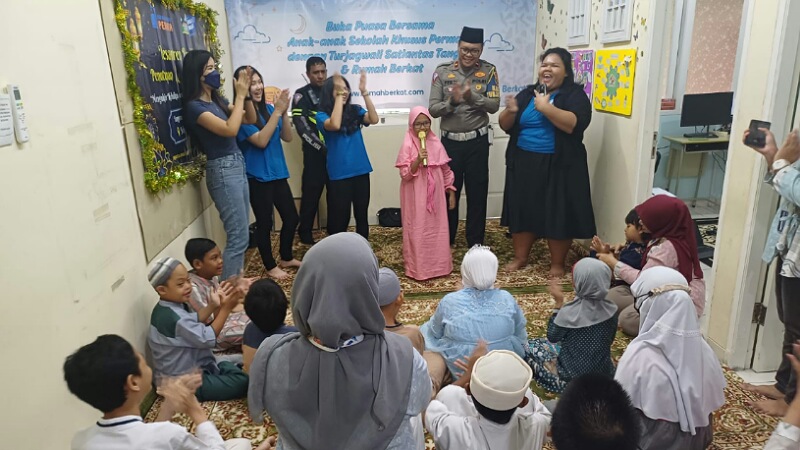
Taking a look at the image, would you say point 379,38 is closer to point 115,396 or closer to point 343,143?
point 343,143

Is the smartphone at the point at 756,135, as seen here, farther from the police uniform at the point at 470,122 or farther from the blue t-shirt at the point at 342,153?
the blue t-shirt at the point at 342,153

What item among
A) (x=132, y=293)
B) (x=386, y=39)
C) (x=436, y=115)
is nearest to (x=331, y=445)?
(x=132, y=293)

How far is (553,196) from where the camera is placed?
3.61 meters

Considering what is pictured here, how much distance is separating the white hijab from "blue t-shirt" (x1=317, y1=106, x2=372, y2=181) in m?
1.80

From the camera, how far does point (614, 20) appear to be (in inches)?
139

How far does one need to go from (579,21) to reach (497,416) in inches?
139

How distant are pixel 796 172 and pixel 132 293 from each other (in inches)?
111

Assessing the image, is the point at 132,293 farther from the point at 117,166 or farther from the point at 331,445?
the point at 331,445

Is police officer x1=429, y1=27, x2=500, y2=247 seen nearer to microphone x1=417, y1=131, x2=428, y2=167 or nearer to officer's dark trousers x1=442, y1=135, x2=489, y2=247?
officer's dark trousers x1=442, y1=135, x2=489, y2=247

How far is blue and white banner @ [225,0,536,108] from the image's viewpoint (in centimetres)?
462

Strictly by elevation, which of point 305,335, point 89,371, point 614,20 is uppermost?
point 614,20

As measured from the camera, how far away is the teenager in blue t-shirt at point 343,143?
378cm

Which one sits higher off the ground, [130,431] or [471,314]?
[130,431]

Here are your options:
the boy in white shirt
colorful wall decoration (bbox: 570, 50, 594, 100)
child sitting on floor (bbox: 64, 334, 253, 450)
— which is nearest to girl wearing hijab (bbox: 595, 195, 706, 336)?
the boy in white shirt
